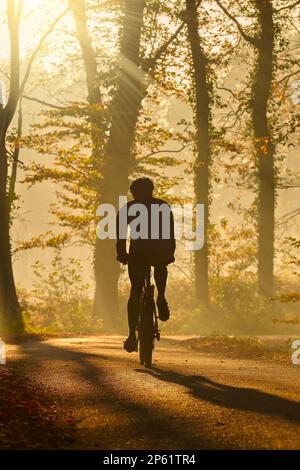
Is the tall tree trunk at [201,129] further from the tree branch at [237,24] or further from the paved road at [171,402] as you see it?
the paved road at [171,402]

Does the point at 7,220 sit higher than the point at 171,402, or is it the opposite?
the point at 7,220

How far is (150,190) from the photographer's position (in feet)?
31.0

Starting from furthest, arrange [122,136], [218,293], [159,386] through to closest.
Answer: [218,293]
[122,136]
[159,386]

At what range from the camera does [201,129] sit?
29.4 m

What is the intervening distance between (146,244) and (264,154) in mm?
21422

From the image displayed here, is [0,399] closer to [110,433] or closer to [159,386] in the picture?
[110,433]

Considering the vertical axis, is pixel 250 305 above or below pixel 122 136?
below

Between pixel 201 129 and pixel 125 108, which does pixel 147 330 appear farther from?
pixel 201 129

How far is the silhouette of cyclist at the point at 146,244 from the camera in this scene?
360 inches

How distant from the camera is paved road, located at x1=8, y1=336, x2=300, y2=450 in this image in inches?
212

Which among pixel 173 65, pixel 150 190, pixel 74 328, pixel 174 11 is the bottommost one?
pixel 74 328

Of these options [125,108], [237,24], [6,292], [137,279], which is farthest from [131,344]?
[237,24]

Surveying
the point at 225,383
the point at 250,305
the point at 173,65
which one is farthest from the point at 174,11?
the point at 225,383
